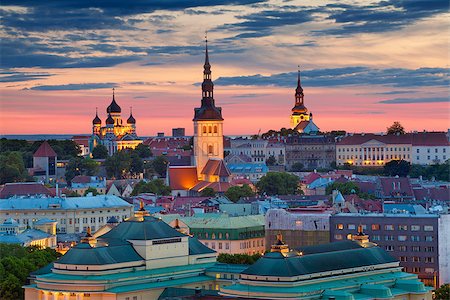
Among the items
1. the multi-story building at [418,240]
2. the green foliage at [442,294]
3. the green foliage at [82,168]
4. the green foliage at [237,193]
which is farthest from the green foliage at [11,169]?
the green foliage at [442,294]

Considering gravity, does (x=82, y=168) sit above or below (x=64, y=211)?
above

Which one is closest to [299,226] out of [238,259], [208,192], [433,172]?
[238,259]

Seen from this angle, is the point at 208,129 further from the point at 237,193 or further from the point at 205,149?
the point at 237,193

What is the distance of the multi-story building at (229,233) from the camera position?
9894cm

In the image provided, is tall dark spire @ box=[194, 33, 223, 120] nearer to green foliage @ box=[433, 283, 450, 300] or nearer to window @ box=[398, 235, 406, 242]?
window @ box=[398, 235, 406, 242]

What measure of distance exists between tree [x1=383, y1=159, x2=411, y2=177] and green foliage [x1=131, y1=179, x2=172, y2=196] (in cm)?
3822

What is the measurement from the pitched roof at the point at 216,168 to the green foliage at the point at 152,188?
4.79 metres

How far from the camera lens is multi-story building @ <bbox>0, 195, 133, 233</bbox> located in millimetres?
120000

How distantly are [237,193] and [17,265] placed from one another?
221ft

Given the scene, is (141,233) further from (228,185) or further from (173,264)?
(228,185)

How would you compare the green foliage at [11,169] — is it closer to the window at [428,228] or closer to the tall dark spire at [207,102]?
the tall dark spire at [207,102]

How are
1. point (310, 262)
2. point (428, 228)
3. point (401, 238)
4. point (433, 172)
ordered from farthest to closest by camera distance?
point (433, 172) → point (401, 238) → point (428, 228) → point (310, 262)

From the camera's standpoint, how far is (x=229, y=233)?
9900 centimetres

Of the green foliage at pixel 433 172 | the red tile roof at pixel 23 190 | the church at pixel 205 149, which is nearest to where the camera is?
the red tile roof at pixel 23 190
